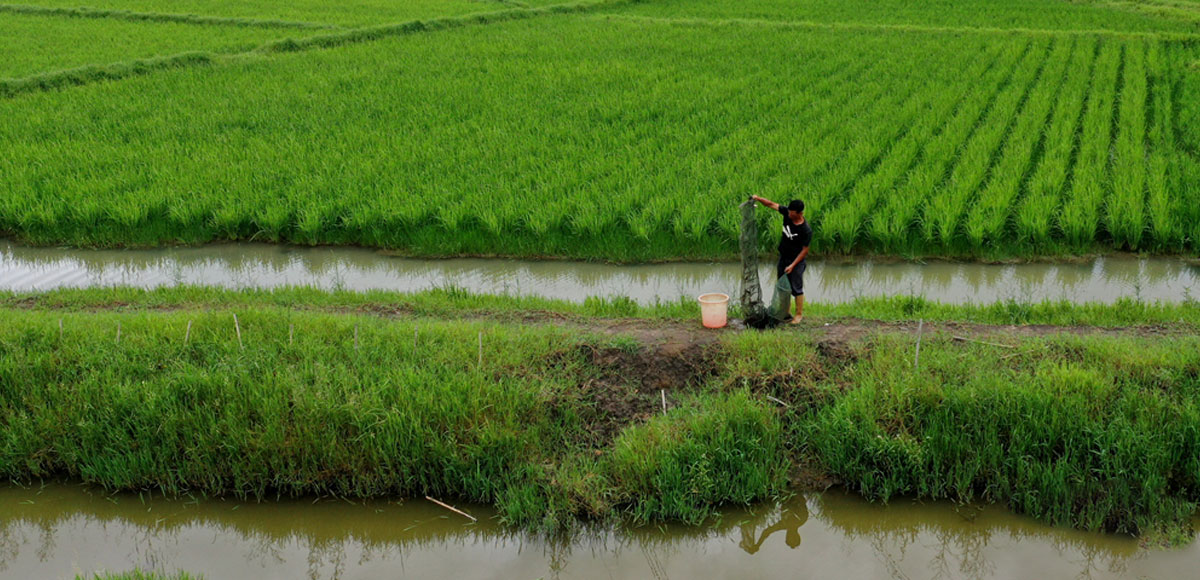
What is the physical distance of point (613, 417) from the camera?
5.02 m

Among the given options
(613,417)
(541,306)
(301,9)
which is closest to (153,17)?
(301,9)

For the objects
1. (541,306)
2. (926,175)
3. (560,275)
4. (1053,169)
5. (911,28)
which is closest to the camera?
(541,306)

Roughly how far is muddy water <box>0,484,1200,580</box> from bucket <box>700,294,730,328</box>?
1.47m

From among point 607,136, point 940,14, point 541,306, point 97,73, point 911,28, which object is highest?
point 940,14

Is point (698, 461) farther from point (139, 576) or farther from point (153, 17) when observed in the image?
point (153, 17)

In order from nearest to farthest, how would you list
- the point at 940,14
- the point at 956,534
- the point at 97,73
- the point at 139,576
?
the point at 139,576
the point at 956,534
the point at 97,73
the point at 940,14

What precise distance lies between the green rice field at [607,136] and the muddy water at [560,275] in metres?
0.20

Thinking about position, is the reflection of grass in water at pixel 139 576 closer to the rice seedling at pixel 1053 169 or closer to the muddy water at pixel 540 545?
the muddy water at pixel 540 545

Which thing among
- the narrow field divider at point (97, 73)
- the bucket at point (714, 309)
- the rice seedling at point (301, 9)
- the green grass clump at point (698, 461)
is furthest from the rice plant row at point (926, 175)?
the rice seedling at point (301, 9)

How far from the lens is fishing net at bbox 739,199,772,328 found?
5.57 m

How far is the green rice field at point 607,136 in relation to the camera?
25.6ft

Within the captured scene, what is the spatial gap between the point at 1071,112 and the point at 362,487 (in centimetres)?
998

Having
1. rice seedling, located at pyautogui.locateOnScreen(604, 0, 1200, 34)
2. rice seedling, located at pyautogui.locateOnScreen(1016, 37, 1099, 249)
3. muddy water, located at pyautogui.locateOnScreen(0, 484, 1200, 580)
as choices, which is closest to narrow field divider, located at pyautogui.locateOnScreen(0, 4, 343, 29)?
rice seedling, located at pyautogui.locateOnScreen(604, 0, 1200, 34)

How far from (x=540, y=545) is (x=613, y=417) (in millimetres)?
1035
